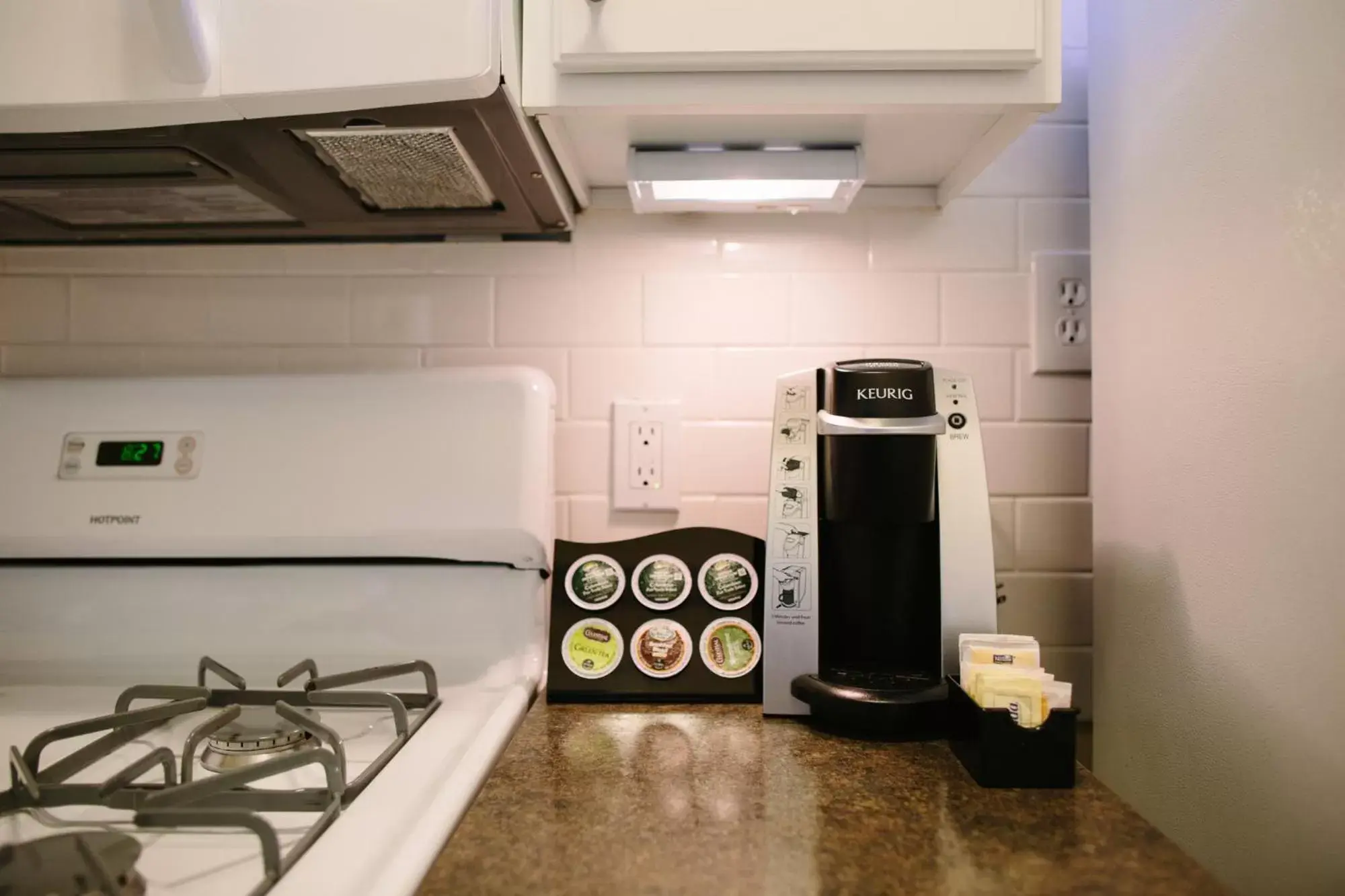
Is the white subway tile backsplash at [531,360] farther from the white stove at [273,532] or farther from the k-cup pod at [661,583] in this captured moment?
the k-cup pod at [661,583]

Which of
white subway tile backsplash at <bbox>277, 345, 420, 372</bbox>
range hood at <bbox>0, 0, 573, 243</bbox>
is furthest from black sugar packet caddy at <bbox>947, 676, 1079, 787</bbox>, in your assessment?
white subway tile backsplash at <bbox>277, 345, 420, 372</bbox>

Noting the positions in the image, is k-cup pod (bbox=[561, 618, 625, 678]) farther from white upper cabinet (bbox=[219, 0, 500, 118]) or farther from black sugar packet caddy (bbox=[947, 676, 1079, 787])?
white upper cabinet (bbox=[219, 0, 500, 118])

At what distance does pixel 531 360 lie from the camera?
1015 millimetres

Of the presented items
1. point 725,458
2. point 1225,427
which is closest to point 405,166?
point 725,458

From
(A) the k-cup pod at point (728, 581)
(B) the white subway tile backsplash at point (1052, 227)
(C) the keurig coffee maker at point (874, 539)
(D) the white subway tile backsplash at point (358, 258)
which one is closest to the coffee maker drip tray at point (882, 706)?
(C) the keurig coffee maker at point (874, 539)

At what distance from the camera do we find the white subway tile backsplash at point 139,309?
103 cm

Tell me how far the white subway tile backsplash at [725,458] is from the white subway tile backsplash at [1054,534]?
0.33 meters

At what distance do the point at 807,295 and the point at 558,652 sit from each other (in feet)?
1.71

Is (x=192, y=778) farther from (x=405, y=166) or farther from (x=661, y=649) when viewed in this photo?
(x=405, y=166)

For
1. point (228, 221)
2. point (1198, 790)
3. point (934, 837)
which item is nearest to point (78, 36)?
point (228, 221)

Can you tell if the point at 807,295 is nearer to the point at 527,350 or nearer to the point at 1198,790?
the point at 527,350

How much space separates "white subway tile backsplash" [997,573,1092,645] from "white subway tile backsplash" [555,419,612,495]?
507 mm

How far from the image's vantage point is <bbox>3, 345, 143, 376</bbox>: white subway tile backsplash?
1.03 metres

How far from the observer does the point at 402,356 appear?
1.02 metres
